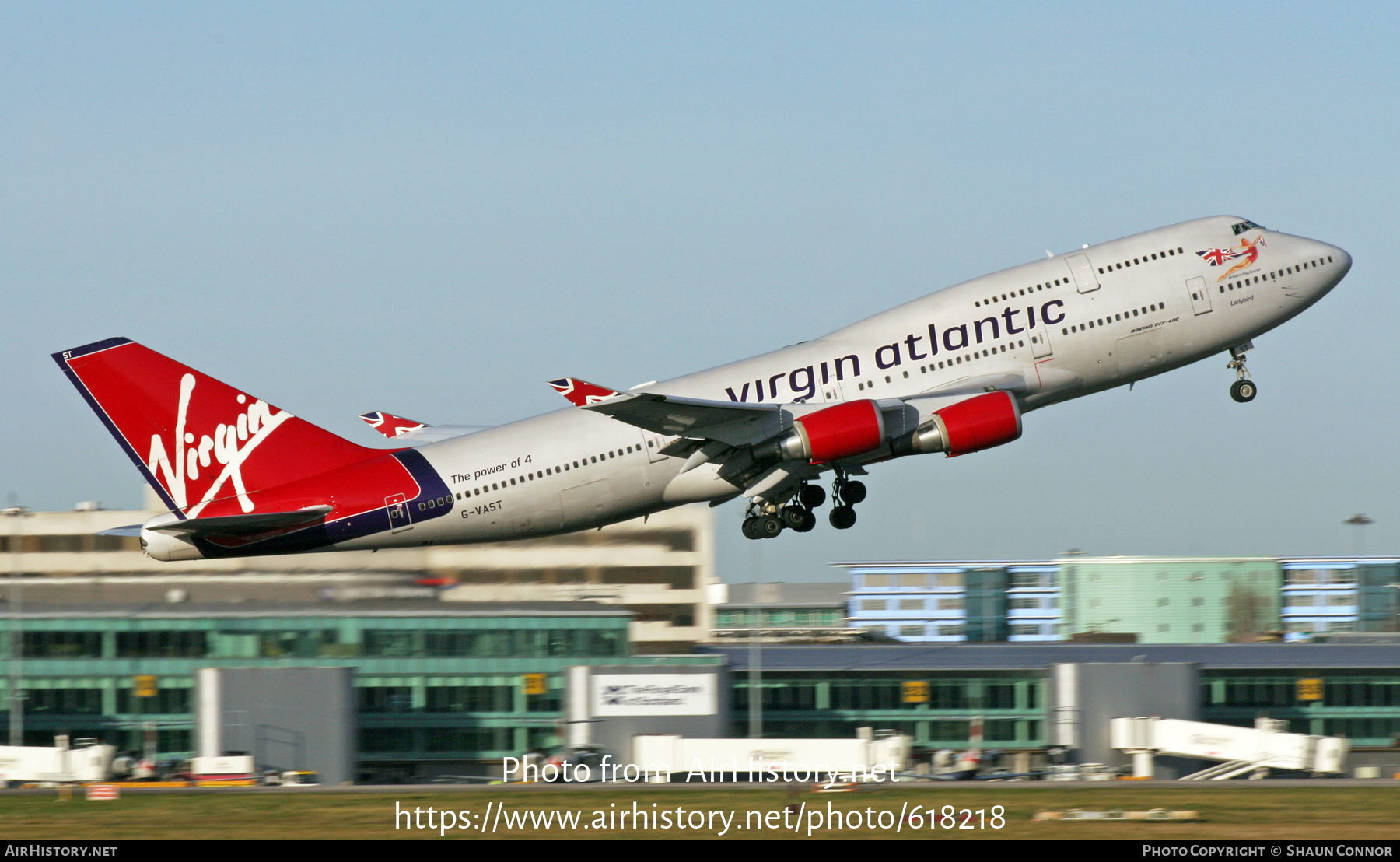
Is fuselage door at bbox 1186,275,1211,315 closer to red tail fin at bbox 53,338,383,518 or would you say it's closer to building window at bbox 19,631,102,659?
red tail fin at bbox 53,338,383,518

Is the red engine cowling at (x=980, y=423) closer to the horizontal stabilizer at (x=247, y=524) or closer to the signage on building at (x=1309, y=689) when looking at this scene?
the horizontal stabilizer at (x=247, y=524)

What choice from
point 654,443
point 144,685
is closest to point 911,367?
point 654,443

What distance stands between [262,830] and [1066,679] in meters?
31.1

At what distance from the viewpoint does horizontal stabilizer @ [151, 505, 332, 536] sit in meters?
37.4

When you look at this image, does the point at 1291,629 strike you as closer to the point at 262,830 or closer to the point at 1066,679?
the point at 1066,679

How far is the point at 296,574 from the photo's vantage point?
5166 cm

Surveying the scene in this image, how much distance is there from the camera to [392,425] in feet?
147

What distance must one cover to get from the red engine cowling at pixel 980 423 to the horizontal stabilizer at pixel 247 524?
49.4 feet

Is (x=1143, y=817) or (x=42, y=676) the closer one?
(x=1143, y=817)

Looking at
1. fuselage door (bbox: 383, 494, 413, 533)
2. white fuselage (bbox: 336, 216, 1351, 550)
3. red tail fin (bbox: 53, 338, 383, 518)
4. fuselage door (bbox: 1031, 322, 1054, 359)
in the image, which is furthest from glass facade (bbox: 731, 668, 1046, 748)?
red tail fin (bbox: 53, 338, 383, 518)

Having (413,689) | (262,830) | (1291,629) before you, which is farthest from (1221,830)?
(1291,629)

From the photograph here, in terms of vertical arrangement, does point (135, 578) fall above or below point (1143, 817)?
above

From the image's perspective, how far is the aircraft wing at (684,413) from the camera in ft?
114

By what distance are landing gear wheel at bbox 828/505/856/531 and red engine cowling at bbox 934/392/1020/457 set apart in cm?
413
